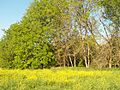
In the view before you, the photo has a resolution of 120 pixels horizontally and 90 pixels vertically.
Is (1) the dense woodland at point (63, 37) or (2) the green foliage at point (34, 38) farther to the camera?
(2) the green foliage at point (34, 38)

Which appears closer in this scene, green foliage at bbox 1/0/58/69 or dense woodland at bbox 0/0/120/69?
dense woodland at bbox 0/0/120/69

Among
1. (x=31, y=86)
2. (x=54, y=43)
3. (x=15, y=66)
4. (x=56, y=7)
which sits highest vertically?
(x=56, y=7)

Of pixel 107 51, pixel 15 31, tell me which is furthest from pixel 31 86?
pixel 15 31

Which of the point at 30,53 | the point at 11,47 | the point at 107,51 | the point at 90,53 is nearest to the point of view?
the point at 107,51

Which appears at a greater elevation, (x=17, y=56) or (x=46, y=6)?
(x=46, y=6)

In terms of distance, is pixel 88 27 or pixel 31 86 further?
pixel 88 27

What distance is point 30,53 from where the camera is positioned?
64.6 metres

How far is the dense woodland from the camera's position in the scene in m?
53.2

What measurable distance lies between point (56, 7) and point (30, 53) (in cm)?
995

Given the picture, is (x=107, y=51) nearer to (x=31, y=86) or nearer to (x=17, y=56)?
(x=17, y=56)

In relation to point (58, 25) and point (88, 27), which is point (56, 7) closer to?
point (58, 25)

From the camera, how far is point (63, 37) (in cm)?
6397

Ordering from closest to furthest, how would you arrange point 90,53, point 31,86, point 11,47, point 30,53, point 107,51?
point 31,86 < point 107,51 < point 90,53 < point 30,53 < point 11,47

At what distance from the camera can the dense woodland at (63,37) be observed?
53.2 meters
